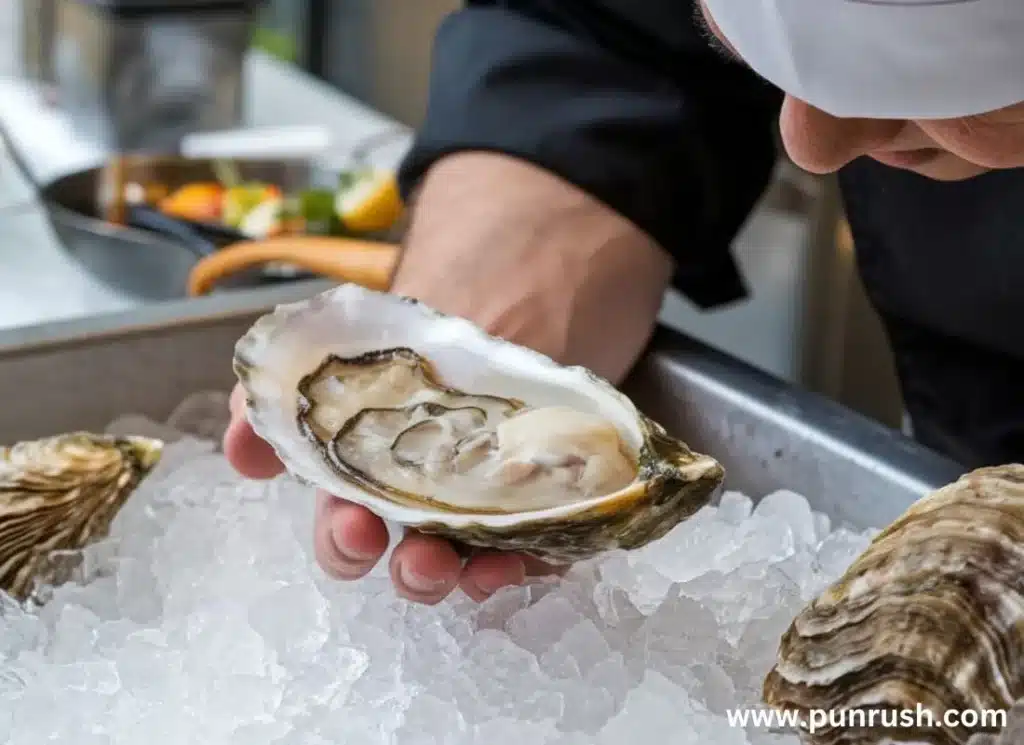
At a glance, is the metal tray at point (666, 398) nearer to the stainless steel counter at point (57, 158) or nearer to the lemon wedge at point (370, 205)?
the stainless steel counter at point (57, 158)

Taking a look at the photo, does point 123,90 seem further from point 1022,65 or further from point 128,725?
point 1022,65

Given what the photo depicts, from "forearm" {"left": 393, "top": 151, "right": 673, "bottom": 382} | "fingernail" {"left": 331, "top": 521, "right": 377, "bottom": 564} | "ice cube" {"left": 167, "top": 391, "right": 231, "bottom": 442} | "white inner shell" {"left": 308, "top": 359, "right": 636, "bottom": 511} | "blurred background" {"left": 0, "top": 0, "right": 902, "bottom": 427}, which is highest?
"white inner shell" {"left": 308, "top": 359, "right": 636, "bottom": 511}

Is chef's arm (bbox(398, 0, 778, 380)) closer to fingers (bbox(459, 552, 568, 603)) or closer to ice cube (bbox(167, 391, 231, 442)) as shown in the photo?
ice cube (bbox(167, 391, 231, 442))

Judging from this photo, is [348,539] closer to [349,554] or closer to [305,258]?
[349,554]

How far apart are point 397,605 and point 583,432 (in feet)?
0.33

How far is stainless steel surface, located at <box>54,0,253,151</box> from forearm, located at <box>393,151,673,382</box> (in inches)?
28.7

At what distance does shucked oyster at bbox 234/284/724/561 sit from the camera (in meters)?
0.51

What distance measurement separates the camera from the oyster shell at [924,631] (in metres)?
0.42

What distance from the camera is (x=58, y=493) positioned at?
0.61m

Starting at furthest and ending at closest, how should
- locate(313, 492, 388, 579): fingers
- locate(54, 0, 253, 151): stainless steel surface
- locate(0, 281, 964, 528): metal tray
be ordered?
locate(54, 0, 253, 151): stainless steel surface → locate(0, 281, 964, 528): metal tray → locate(313, 492, 388, 579): fingers

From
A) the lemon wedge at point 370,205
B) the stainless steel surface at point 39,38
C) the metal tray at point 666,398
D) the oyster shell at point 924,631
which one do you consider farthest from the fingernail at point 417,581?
the stainless steel surface at point 39,38

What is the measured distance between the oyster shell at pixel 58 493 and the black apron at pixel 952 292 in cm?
49

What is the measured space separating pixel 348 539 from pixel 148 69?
107 cm

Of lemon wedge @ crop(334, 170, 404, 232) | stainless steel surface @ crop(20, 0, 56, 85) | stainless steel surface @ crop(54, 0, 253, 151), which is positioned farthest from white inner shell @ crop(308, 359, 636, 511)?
stainless steel surface @ crop(20, 0, 56, 85)
